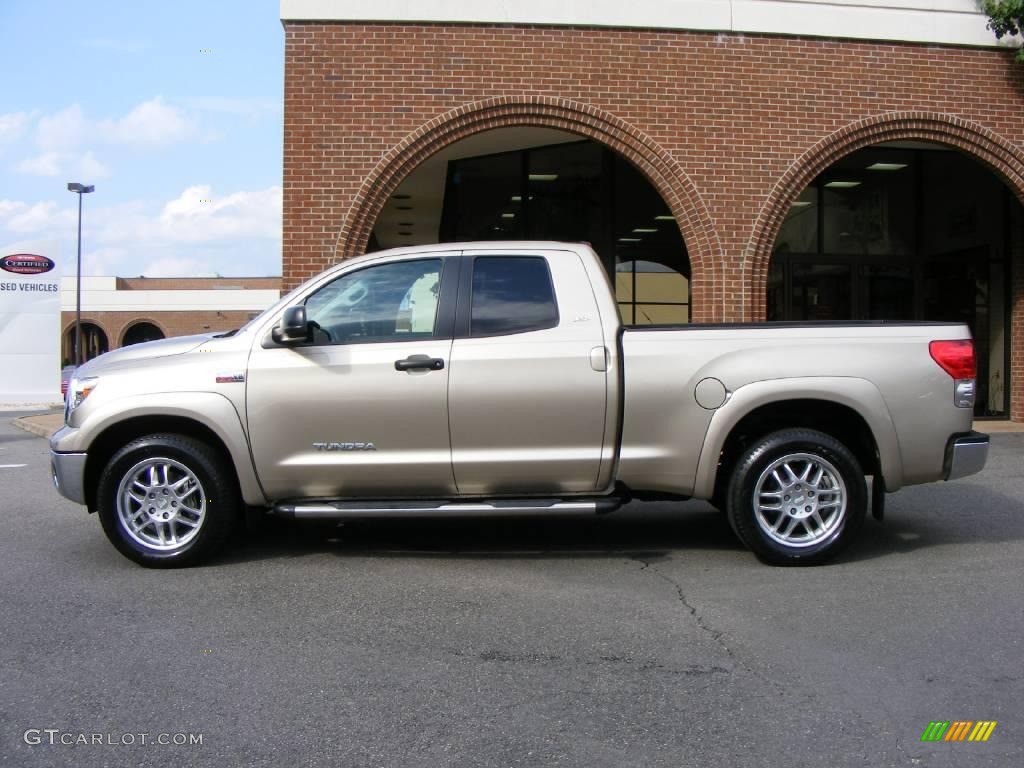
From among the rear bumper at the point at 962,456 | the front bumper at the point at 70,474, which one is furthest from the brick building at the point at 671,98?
the rear bumper at the point at 962,456

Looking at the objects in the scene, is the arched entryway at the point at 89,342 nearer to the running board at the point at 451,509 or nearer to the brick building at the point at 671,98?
the brick building at the point at 671,98

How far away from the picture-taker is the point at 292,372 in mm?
5773

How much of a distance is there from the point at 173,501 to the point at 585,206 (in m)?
10.3

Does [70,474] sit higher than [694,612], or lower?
higher

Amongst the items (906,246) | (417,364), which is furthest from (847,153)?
(417,364)

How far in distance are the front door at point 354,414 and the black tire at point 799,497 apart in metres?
1.78

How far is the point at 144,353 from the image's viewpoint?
6074 millimetres

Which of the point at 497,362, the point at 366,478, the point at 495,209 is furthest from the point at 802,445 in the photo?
the point at 495,209

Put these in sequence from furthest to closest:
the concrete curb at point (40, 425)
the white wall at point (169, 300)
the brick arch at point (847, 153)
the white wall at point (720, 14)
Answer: the white wall at point (169, 300), the concrete curb at point (40, 425), the brick arch at point (847, 153), the white wall at point (720, 14)

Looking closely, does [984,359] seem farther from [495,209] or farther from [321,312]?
[321,312]

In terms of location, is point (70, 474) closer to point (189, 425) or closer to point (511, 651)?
point (189, 425)

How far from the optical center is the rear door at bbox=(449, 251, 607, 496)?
225 inches

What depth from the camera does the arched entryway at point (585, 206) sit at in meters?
14.7

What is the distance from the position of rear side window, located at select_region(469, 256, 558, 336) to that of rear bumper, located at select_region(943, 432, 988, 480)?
2.51 meters
